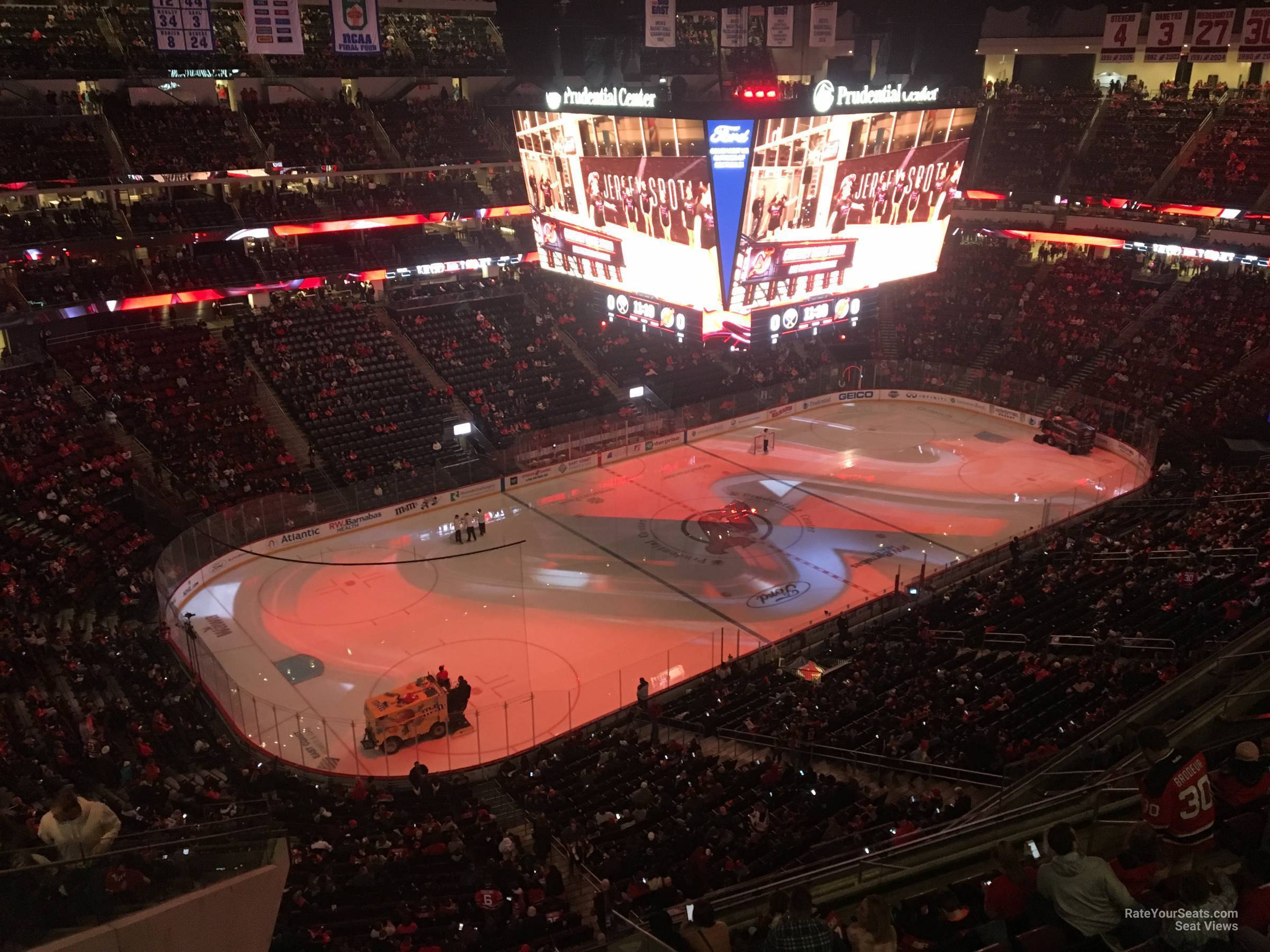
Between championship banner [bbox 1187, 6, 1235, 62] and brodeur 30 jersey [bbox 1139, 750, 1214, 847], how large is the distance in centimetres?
3362

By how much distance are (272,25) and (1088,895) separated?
26.4 meters

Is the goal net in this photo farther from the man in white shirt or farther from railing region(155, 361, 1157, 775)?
the man in white shirt

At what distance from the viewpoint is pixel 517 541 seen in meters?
29.8

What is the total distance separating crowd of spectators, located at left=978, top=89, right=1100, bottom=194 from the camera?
44.6 metres

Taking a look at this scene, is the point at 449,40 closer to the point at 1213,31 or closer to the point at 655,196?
the point at 655,196

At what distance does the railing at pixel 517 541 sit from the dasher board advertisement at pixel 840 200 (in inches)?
328

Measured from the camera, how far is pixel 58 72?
36469mm

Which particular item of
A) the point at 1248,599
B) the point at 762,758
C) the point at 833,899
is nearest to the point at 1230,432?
the point at 1248,599

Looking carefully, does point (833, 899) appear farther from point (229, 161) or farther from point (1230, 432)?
point (229, 161)

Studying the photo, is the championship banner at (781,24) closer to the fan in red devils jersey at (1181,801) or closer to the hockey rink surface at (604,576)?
the hockey rink surface at (604,576)

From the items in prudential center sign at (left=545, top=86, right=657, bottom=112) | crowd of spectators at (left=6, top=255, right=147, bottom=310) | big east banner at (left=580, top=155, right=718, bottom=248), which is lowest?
crowd of spectators at (left=6, top=255, right=147, bottom=310)

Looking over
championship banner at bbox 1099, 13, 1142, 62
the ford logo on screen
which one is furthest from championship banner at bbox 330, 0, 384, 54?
championship banner at bbox 1099, 13, 1142, 62

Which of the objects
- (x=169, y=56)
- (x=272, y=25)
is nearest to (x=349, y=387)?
(x=272, y=25)

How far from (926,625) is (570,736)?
7.63m
